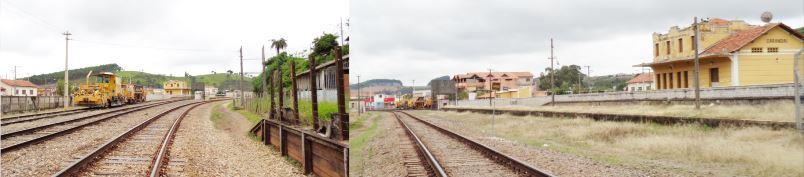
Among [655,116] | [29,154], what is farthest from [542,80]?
[29,154]

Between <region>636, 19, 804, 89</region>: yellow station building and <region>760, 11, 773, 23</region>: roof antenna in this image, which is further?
<region>636, 19, 804, 89</region>: yellow station building

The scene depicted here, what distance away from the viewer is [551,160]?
654cm

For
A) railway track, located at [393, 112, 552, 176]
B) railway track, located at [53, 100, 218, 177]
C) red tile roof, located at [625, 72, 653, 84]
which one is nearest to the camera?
red tile roof, located at [625, 72, 653, 84]

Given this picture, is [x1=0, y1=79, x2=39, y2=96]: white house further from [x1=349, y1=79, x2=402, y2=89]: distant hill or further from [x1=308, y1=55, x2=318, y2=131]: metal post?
[x1=349, y1=79, x2=402, y2=89]: distant hill

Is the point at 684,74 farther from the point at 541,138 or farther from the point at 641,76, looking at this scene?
the point at 541,138

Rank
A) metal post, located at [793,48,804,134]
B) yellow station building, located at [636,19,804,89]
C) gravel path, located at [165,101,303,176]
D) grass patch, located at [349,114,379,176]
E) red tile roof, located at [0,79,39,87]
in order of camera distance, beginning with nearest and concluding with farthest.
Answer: metal post, located at [793,48,804,134] < yellow station building, located at [636,19,804,89] < grass patch, located at [349,114,379,176] < gravel path, located at [165,101,303,176] < red tile roof, located at [0,79,39,87]

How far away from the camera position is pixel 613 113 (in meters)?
4.20

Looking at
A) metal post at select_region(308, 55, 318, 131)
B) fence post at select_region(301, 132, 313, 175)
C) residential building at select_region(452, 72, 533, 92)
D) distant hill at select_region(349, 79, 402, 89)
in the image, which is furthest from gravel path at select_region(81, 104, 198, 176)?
distant hill at select_region(349, 79, 402, 89)

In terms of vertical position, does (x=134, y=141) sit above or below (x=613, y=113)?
below

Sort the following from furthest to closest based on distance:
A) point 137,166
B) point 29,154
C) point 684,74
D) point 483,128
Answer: point 29,154 → point 137,166 → point 483,128 → point 684,74

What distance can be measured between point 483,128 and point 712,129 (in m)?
5.17

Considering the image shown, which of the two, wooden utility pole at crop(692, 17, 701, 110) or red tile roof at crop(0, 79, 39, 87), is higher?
red tile roof at crop(0, 79, 39, 87)

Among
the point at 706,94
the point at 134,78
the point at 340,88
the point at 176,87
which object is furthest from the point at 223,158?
the point at 176,87

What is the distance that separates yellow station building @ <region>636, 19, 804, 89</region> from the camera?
8.01 feet
